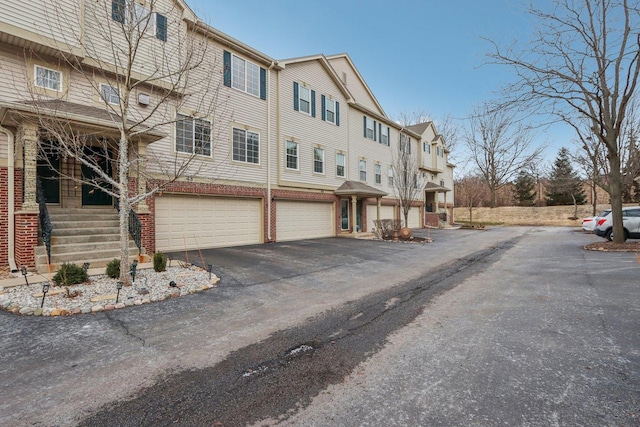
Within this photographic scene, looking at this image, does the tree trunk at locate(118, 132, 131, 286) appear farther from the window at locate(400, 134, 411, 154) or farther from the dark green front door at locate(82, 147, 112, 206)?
the window at locate(400, 134, 411, 154)

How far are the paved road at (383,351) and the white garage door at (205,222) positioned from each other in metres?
5.48

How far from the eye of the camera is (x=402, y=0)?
12.6m

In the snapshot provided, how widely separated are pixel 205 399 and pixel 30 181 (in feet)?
26.3

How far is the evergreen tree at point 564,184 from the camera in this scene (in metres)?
39.0

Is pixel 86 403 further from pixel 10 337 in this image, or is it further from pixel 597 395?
pixel 597 395

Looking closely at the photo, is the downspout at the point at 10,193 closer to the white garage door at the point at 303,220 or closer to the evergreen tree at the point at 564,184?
the white garage door at the point at 303,220

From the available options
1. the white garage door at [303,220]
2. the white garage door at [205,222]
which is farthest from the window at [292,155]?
the white garage door at [205,222]

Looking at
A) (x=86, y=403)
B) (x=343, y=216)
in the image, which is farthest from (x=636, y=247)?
(x=86, y=403)

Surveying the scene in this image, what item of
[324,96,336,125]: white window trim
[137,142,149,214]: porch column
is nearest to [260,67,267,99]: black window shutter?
[324,96,336,125]: white window trim

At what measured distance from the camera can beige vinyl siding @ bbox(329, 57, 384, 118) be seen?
64.7ft

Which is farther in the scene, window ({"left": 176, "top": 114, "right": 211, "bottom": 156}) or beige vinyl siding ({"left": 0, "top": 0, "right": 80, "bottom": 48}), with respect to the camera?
window ({"left": 176, "top": 114, "right": 211, "bottom": 156})

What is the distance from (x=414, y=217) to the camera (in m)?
26.9

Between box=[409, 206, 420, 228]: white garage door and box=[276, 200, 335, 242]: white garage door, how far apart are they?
10.8 metres

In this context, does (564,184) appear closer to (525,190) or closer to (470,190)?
(525,190)
